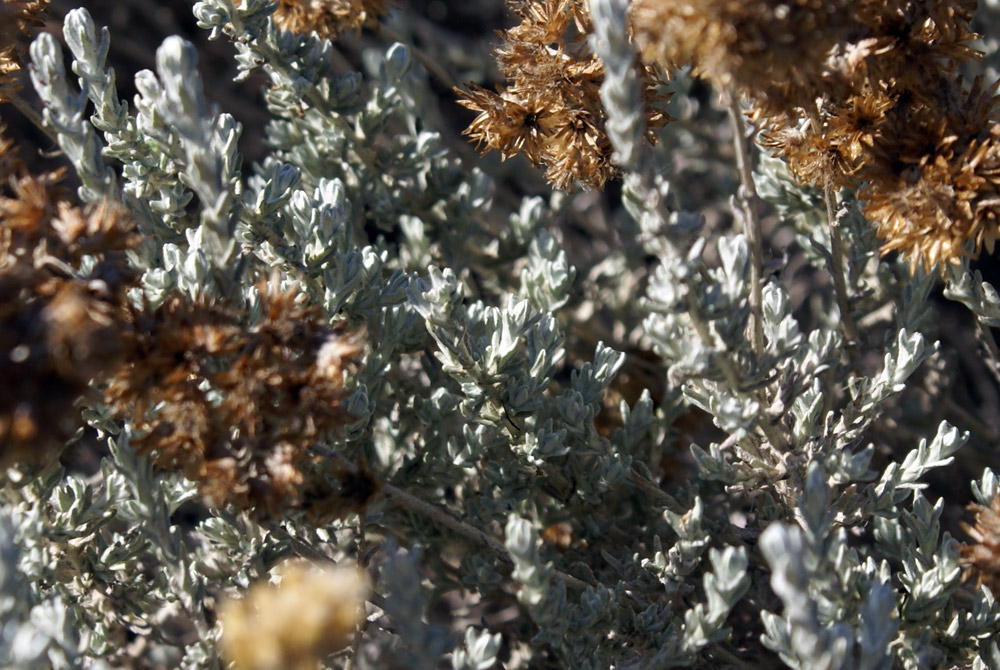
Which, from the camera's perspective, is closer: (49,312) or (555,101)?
(49,312)

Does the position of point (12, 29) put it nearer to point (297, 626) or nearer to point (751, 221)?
point (297, 626)

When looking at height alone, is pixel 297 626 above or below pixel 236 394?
below

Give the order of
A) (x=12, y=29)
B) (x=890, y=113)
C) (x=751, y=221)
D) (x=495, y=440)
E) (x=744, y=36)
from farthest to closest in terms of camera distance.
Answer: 1. (x=495, y=440)
2. (x=12, y=29)
3. (x=890, y=113)
4. (x=751, y=221)
5. (x=744, y=36)

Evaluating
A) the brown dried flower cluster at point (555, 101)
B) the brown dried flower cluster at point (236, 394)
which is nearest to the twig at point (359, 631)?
the brown dried flower cluster at point (236, 394)

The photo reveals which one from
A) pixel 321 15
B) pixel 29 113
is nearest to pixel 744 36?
pixel 321 15

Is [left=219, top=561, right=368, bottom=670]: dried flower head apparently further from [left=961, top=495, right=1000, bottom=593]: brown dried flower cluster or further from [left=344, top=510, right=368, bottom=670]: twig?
[left=961, top=495, right=1000, bottom=593]: brown dried flower cluster

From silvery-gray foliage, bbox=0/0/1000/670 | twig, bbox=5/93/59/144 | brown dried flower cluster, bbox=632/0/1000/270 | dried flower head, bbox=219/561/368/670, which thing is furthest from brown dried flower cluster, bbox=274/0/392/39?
dried flower head, bbox=219/561/368/670
